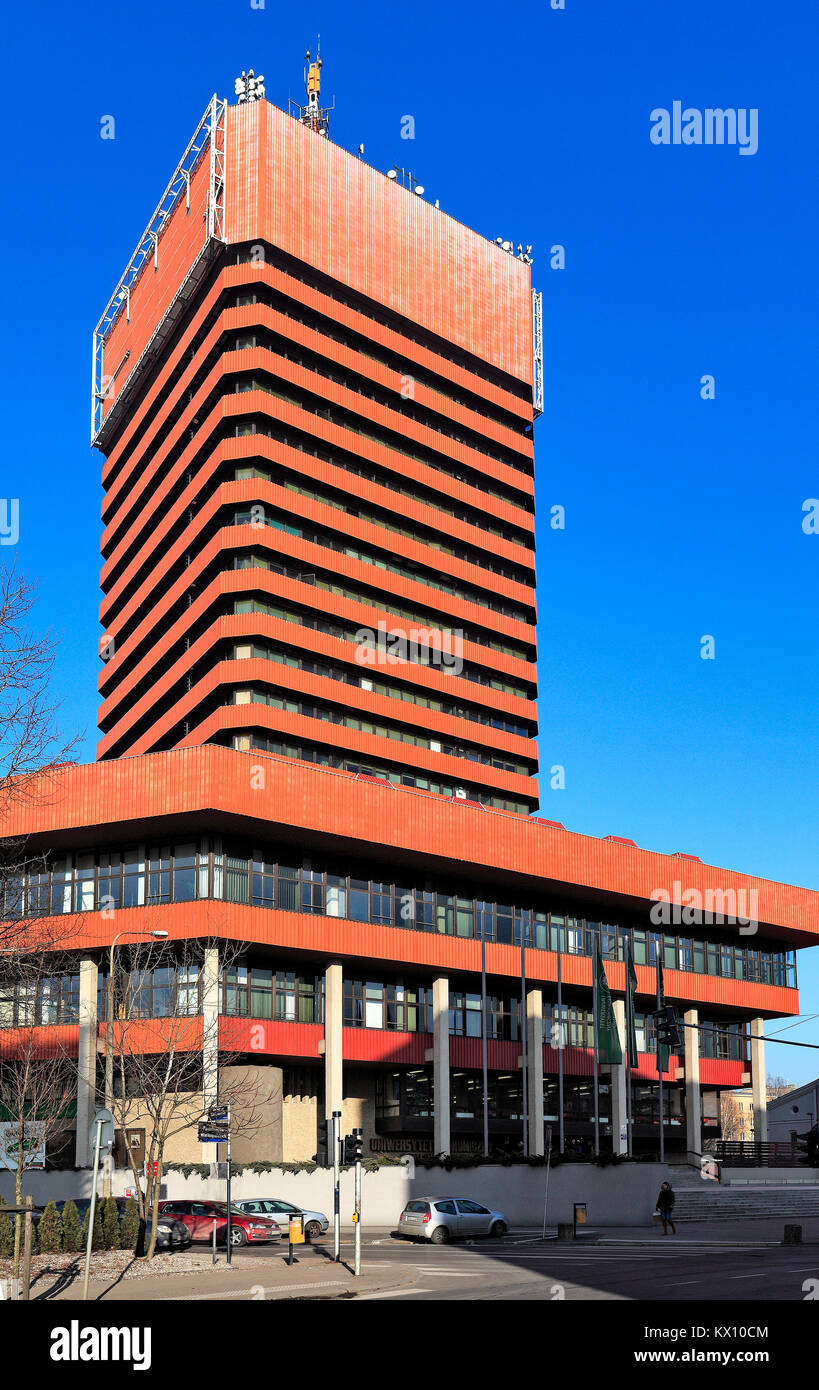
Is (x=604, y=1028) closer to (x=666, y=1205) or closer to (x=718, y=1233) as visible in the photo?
(x=666, y=1205)

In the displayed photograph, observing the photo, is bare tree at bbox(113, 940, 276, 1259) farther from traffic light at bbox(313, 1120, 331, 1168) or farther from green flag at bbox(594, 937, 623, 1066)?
green flag at bbox(594, 937, 623, 1066)

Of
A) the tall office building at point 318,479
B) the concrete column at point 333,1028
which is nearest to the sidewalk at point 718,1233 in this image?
the concrete column at point 333,1028

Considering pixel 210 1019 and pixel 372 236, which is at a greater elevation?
pixel 372 236

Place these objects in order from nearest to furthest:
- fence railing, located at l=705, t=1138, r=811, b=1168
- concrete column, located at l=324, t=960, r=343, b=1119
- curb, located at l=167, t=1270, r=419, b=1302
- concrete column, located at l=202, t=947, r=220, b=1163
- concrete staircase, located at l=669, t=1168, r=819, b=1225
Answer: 1. curb, located at l=167, t=1270, r=419, b=1302
2. concrete column, located at l=202, t=947, r=220, b=1163
3. concrete staircase, located at l=669, t=1168, r=819, b=1225
4. concrete column, located at l=324, t=960, r=343, b=1119
5. fence railing, located at l=705, t=1138, r=811, b=1168

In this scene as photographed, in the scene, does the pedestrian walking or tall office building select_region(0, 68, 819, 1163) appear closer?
the pedestrian walking

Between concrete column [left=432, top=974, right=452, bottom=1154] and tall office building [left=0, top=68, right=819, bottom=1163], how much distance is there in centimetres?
14

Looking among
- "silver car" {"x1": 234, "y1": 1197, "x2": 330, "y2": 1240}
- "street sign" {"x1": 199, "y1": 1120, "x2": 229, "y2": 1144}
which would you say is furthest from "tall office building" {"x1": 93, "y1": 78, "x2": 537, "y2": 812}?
"street sign" {"x1": 199, "y1": 1120, "x2": 229, "y2": 1144}

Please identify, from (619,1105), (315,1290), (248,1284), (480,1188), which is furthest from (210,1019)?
(619,1105)

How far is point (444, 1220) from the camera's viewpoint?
139 feet

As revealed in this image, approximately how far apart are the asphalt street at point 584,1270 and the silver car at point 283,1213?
1.19 meters

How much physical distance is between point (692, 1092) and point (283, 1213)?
44785 millimetres

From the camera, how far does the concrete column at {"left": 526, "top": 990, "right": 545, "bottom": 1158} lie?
69875 millimetres
